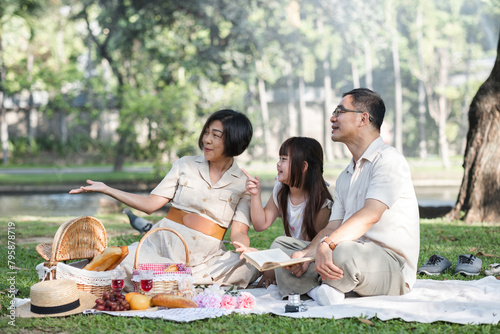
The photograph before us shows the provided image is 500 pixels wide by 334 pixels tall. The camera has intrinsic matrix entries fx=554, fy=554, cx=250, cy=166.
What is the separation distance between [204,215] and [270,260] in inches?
36.9

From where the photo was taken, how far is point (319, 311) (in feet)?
10.7

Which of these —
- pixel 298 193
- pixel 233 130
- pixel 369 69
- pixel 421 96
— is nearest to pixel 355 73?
pixel 369 69

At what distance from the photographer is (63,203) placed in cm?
1298

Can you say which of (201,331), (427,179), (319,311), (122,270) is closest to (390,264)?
(319,311)

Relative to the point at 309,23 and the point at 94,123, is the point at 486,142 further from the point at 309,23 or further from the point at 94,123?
the point at 94,123

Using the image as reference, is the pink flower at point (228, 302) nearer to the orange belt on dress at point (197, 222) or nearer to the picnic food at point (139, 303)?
the picnic food at point (139, 303)

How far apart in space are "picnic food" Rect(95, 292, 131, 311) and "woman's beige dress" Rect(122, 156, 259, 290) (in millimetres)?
598

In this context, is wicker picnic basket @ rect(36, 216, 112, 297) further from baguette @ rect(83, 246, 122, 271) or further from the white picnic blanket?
the white picnic blanket

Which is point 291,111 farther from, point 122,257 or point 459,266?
point 122,257

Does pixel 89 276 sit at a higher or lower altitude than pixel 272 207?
lower

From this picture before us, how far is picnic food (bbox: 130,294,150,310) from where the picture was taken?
11.1 ft

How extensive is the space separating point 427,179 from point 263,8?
856 cm

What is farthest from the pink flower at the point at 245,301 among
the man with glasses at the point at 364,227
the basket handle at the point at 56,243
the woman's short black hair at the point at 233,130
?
the basket handle at the point at 56,243

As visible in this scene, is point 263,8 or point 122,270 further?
point 263,8
